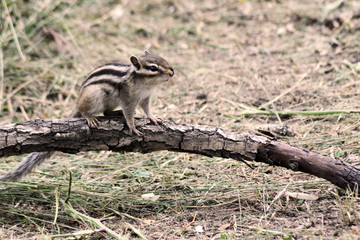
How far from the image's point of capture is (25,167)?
3.80 meters

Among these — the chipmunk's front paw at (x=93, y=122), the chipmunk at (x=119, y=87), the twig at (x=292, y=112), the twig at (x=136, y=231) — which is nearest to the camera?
the twig at (x=136, y=231)

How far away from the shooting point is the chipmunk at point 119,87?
3836mm

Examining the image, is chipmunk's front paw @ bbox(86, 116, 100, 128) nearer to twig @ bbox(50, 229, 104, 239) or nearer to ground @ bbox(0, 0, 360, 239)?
ground @ bbox(0, 0, 360, 239)

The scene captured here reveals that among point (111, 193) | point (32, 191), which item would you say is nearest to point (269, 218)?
point (111, 193)

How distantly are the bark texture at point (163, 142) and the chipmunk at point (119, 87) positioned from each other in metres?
0.25

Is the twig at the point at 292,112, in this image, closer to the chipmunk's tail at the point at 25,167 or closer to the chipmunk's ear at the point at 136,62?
the chipmunk's ear at the point at 136,62

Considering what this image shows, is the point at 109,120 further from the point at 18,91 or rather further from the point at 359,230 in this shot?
the point at 18,91

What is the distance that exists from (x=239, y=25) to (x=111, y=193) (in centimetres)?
509

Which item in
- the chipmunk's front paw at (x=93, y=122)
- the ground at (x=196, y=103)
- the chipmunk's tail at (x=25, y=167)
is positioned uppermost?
the chipmunk's front paw at (x=93, y=122)

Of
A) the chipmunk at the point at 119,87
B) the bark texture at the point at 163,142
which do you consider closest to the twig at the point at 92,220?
the bark texture at the point at 163,142

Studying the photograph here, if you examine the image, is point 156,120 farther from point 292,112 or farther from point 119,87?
point 292,112

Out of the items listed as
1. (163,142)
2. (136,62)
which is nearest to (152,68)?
(136,62)

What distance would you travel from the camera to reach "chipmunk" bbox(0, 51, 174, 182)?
3.84 meters

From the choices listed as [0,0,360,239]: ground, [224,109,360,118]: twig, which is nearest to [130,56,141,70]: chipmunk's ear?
[0,0,360,239]: ground
